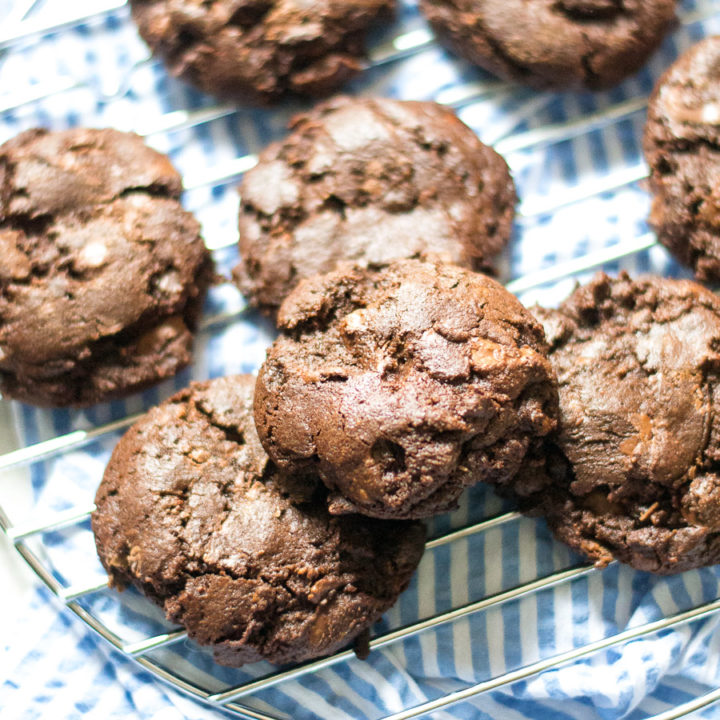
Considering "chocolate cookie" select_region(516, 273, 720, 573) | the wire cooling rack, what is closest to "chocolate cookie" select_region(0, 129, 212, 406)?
the wire cooling rack

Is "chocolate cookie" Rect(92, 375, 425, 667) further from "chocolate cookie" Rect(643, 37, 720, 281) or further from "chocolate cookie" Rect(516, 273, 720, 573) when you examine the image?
"chocolate cookie" Rect(643, 37, 720, 281)

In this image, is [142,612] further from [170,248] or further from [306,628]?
[170,248]

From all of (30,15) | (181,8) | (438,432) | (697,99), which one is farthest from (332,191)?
(30,15)

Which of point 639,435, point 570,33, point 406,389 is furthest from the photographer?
point 570,33

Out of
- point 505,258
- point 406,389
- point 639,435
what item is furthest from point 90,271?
point 639,435

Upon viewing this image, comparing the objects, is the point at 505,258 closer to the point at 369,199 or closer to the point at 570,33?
the point at 369,199

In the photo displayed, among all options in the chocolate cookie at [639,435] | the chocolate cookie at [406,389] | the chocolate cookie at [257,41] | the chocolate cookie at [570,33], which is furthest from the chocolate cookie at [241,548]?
the chocolate cookie at [570,33]
